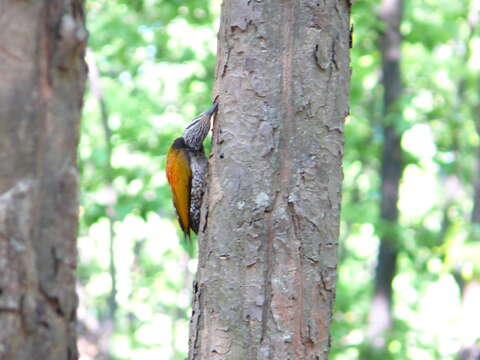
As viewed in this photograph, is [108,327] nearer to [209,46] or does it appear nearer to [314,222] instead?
[209,46]

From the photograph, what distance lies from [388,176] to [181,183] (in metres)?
4.63

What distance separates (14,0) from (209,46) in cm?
752

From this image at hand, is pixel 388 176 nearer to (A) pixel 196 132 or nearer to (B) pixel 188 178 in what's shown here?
(B) pixel 188 178

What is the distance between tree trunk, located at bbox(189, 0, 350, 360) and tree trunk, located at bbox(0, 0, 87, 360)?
129 cm

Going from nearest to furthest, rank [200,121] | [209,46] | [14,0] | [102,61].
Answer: [14,0]
[200,121]
[209,46]
[102,61]

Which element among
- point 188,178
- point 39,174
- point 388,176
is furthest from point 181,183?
point 388,176

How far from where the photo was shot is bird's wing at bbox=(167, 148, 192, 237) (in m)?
4.67

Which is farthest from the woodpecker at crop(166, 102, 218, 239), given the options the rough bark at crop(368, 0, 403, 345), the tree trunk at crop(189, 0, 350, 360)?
the rough bark at crop(368, 0, 403, 345)

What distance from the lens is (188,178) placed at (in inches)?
184

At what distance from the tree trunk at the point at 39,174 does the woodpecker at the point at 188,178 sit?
9.41 feet

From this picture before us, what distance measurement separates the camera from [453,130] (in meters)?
9.11

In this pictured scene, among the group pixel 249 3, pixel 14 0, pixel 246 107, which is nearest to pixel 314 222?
pixel 246 107

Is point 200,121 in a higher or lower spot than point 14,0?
higher

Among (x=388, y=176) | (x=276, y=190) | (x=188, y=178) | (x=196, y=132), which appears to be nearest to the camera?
(x=276, y=190)
